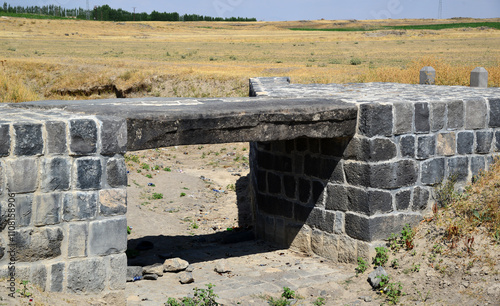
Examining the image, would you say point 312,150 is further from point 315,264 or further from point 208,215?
point 208,215

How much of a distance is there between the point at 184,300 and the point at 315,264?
7.44 ft

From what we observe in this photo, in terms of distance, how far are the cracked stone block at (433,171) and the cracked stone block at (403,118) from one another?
0.57 metres

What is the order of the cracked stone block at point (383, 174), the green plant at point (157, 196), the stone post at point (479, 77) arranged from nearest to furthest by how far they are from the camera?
the cracked stone block at point (383, 174), the stone post at point (479, 77), the green plant at point (157, 196)

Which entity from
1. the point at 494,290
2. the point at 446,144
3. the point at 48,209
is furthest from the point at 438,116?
the point at 48,209

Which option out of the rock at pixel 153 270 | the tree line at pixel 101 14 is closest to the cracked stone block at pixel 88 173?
the rock at pixel 153 270

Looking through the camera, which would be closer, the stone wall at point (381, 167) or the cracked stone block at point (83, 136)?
the cracked stone block at point (83, 136)

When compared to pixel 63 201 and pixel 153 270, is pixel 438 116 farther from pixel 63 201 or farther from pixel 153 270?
pixel 63 201

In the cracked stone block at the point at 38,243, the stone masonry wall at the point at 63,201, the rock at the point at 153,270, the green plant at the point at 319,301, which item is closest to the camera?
the stone masonry wall at the point at 63,201

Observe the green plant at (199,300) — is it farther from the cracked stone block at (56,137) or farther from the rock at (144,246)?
the rock at (144,246)

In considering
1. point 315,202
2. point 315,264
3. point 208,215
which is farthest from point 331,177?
point 208,215

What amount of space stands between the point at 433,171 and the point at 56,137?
487 centimetres

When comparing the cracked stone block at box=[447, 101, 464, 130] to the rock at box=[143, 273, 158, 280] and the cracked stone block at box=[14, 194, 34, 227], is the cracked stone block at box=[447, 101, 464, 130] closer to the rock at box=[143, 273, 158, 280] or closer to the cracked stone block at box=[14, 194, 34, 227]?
the rock at box=[143, 273, 158, 280]

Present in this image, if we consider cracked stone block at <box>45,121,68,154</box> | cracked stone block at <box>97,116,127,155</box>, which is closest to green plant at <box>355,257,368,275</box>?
cracked stone block at <box>97,116,127,155</box>

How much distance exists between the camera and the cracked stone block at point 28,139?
16.4 ft
